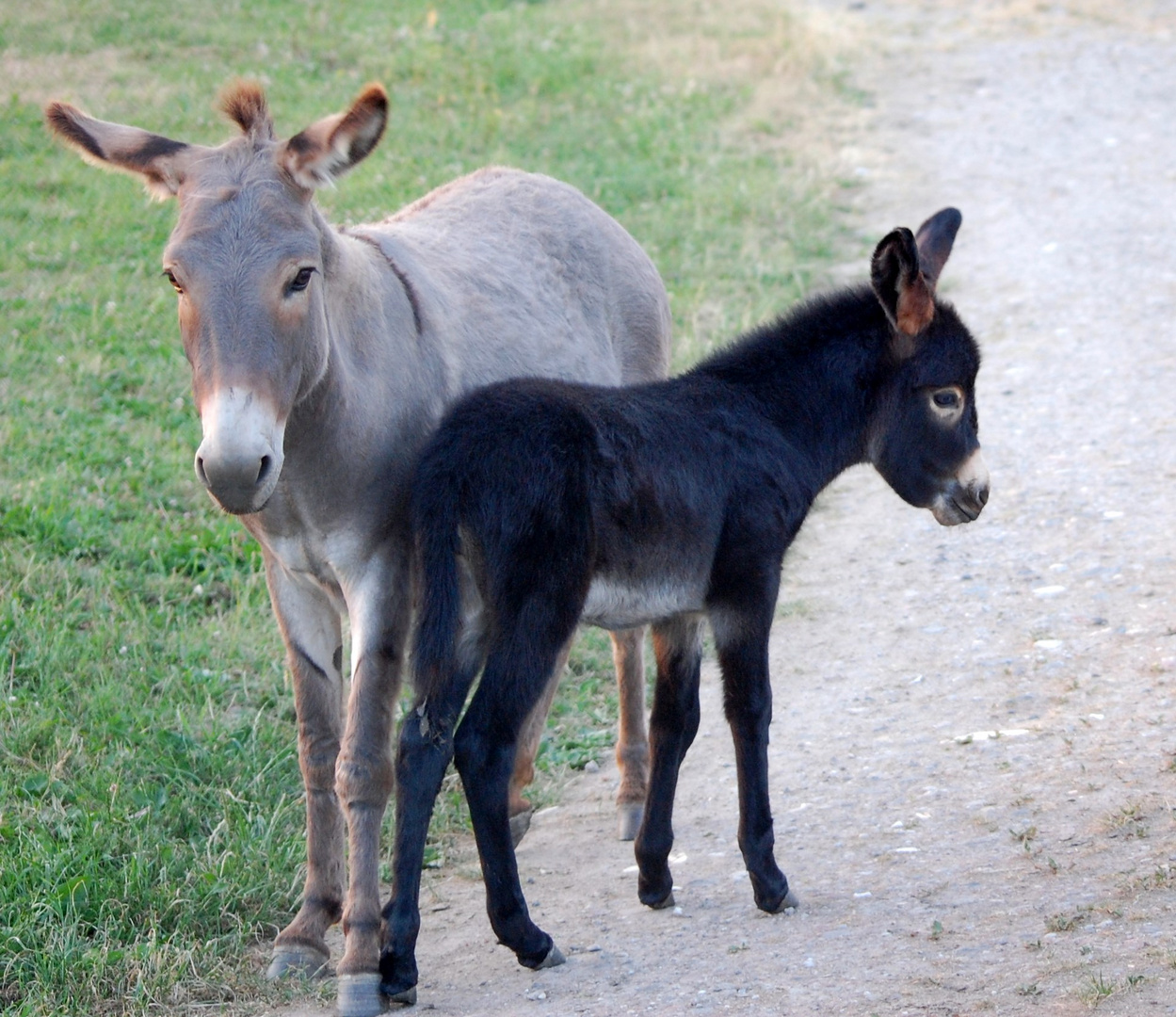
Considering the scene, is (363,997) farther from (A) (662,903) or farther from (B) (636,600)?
(B) (636,600)

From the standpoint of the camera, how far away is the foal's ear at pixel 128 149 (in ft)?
11.8

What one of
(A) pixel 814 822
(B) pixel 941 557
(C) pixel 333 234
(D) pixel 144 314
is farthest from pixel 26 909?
(D) pixel 144 314

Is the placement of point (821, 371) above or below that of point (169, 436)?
above

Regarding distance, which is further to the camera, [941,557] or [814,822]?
[941,557]

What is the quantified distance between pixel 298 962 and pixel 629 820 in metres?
1.32

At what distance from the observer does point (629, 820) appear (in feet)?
15.9

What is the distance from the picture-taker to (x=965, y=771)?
4.70 m

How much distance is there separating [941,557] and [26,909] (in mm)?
4320

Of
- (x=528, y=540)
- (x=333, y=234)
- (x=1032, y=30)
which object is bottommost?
(x=1032, y=30)

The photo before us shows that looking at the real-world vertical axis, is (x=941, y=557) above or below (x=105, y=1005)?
below

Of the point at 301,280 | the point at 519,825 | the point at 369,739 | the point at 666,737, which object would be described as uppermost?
the point at 301,280

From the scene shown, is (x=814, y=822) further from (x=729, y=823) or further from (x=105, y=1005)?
(x=105, y=1005)

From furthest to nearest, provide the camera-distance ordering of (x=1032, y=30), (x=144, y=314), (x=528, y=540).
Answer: (x=1032, y=30) < (x=144, y=314) < (x=528, y=540)

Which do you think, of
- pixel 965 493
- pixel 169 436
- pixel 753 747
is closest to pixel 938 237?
pixel 965 493
